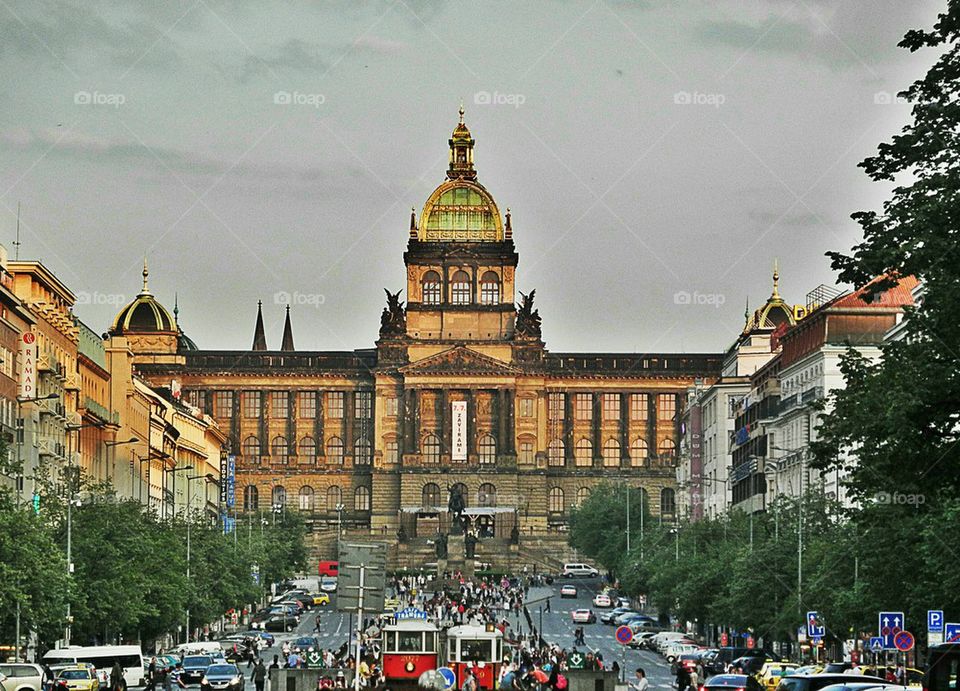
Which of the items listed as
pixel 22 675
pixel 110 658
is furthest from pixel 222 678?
pixel 22 675

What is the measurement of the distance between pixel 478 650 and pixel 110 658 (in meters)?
14.4

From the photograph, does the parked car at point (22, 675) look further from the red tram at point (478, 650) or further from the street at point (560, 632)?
the street at point (560, 632)

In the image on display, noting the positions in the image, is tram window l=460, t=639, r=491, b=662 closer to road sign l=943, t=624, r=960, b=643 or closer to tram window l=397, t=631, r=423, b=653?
tram window l=397, t=631, r=423, b=653

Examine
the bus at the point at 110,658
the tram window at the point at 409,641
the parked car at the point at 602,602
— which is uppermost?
the parked car at the point at 602,602

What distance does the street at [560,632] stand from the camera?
103 metres

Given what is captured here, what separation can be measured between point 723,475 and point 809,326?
4408 cm

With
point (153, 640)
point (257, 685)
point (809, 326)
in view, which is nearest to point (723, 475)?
point (809, 326)

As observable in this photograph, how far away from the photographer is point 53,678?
71.9 m

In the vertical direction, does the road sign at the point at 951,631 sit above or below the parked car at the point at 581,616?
below

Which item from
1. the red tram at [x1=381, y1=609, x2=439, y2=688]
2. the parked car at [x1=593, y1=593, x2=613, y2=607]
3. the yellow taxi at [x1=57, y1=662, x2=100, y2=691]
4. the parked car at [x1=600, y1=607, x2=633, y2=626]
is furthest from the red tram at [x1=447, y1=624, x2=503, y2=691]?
the parked car at [x1=593, y1=593, x2=613, y2=607]

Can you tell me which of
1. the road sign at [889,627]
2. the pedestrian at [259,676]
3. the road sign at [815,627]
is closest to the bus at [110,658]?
the pedestrian at [259,676]

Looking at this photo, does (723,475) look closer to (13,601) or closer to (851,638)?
(851,638)

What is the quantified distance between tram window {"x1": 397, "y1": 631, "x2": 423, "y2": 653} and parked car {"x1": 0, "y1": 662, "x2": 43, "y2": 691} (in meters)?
9.69

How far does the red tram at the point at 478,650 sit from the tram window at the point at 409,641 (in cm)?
120
